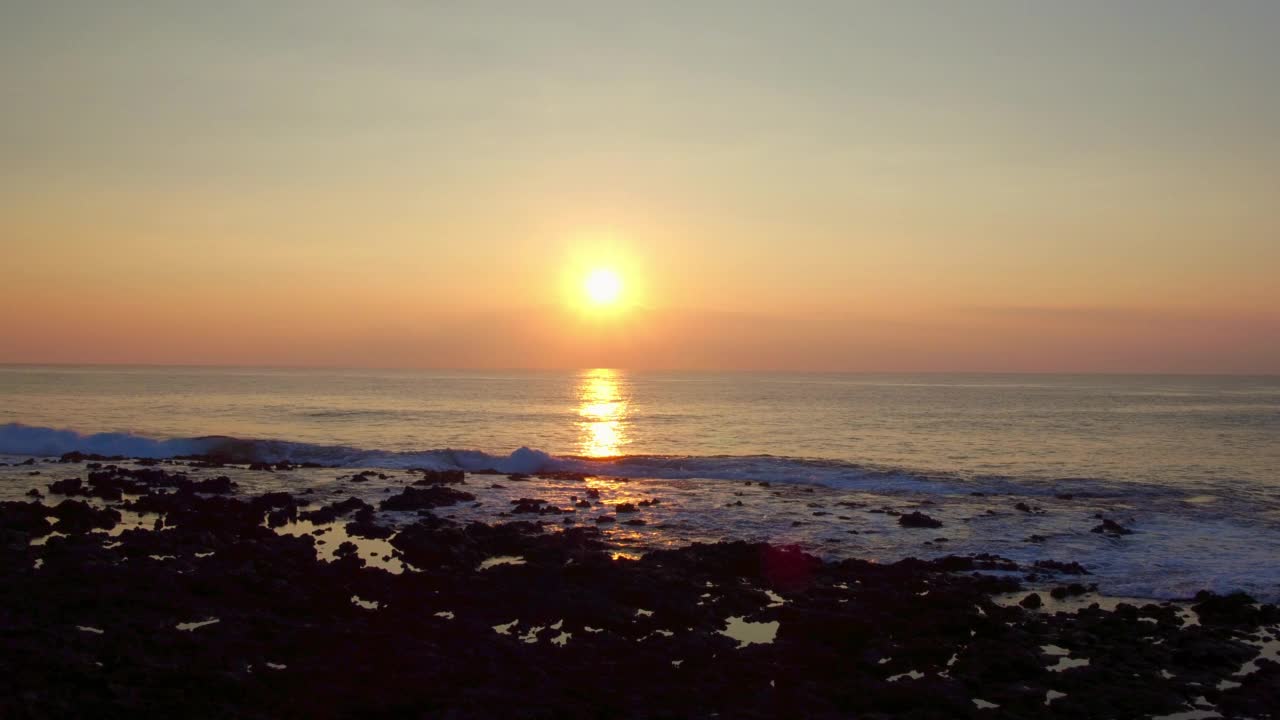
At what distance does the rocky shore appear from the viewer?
1201 cm

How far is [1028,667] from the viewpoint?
13773mm

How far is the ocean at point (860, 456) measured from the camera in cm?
2542

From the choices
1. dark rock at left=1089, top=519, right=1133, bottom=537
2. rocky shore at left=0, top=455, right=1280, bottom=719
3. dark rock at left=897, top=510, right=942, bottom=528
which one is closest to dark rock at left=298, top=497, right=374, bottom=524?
rocky shore at left=0, top=455, right=1280, bottom=719

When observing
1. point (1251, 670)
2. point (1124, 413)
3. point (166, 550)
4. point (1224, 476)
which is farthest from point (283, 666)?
point (1124, 413)

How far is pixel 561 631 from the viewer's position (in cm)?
1538

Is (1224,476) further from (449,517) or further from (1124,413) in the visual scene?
(1124,413)

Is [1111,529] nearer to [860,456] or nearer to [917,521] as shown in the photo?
[917,521]

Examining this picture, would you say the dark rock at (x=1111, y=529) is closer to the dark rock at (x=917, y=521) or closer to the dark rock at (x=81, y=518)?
the dark rock at (x=917, y=521)

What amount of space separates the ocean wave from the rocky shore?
60.6ft

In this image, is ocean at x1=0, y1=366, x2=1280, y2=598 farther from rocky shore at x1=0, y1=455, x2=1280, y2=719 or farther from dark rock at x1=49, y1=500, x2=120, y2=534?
dark rock at x1=49, y1=500, x2=120, y2=534

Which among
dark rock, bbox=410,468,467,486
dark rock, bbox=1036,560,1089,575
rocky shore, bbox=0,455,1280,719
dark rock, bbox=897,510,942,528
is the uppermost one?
rocky shore, bbox=0,455,1280,719

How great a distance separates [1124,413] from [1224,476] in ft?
194

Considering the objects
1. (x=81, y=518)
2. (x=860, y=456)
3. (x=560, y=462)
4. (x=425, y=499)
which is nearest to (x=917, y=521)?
(x=425, y=499)

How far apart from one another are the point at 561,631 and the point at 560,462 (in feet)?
107
